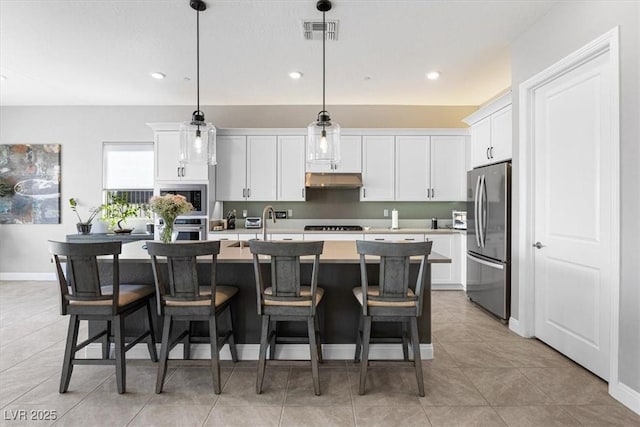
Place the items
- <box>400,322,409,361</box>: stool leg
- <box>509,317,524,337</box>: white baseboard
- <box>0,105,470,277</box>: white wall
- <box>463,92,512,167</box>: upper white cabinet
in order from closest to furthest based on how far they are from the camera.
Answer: <box>400,322,409,361</box>: stool leg, <box>509,317,524,337</box>: white baseboard, <box>463,92,512,167</box>: upper white cabinet, <box>0,105,470,277</box>: white wall

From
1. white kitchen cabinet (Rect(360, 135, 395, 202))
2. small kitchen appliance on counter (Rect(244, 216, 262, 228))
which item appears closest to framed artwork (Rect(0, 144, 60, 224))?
small kitchen appliance on counter (Rect(244, 216, 262, 228))

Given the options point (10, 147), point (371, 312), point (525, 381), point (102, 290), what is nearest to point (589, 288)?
point (525, 381)

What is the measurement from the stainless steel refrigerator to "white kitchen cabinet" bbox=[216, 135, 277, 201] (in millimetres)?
2775

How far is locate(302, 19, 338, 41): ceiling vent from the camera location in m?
2.88

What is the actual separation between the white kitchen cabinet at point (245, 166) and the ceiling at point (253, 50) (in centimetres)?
70

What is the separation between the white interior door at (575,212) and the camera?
224 cm

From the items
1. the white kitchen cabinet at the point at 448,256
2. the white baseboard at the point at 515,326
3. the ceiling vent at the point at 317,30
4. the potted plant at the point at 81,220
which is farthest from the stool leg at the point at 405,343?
the potted plant at the point at 81,220

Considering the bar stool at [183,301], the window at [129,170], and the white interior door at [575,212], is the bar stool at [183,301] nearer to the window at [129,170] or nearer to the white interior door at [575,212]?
the white interior door at [575,212]

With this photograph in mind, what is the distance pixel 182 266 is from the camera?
209cm

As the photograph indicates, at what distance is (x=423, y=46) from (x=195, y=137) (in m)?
2.42

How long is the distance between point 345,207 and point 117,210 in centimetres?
362

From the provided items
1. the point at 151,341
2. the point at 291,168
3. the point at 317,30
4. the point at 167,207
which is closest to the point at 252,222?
the point at 291,168

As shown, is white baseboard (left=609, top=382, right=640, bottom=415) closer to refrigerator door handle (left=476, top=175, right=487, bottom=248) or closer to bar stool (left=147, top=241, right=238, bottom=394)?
refrigerator door handle (left=476, top=175, right=487, bottom=248)

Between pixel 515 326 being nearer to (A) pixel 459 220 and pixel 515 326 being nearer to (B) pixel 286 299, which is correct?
(A) pixel 459 220
